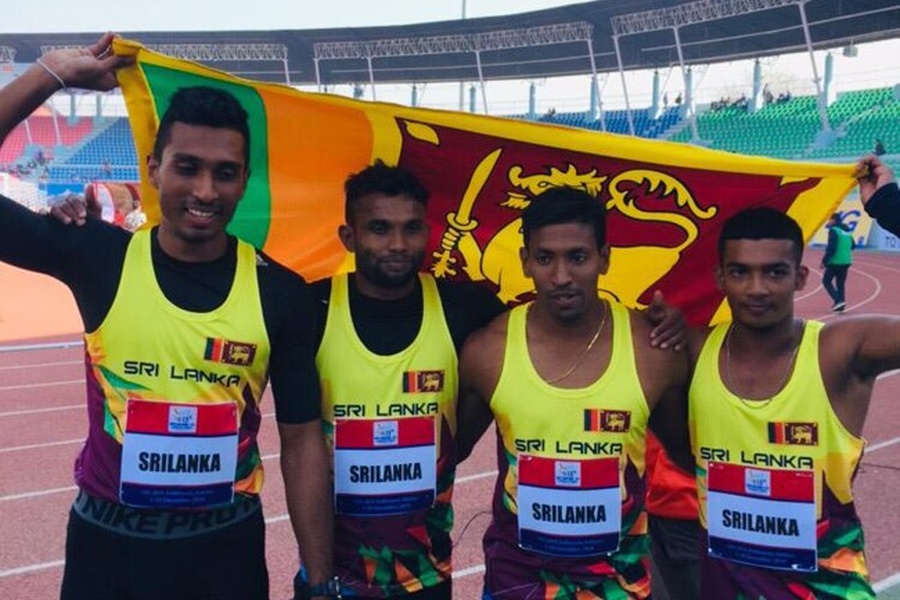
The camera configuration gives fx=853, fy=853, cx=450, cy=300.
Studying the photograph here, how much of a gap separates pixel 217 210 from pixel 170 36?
39.7 m

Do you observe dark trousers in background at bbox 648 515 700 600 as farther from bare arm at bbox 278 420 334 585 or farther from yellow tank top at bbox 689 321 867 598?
bare arm at bbox 278 420 334 585

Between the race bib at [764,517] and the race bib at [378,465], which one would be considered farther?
the race bib at [378,465]

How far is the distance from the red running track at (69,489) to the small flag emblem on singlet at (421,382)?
178 cm

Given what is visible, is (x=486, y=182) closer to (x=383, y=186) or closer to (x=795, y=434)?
(x=383, y=186)

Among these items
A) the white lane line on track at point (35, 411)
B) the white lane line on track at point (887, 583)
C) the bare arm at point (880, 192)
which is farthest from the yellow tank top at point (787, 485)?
the white lane line on track at point (35, 411)

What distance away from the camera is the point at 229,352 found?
2.20 m

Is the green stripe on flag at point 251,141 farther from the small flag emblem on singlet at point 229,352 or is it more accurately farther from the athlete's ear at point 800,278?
the athlete's ear at point 800,278

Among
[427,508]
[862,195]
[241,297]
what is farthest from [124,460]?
[862,195]

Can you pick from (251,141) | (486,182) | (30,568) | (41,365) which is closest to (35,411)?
(41,365)

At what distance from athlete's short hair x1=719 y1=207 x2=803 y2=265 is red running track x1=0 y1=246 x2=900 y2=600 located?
2.12 metres

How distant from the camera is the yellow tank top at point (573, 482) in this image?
7.47 ft

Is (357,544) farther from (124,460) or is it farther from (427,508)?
(124,460)

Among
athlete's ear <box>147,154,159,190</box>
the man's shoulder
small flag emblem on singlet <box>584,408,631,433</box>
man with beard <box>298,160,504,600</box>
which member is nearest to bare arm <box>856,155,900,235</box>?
small flag emblem on singlet <box>584,408,631,433</box>

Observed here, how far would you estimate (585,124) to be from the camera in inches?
1512
